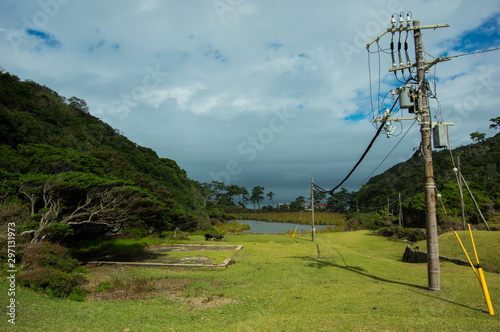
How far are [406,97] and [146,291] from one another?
8.68m

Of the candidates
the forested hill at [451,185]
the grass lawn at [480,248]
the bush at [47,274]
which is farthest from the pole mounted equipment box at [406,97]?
the bush at [47,274]

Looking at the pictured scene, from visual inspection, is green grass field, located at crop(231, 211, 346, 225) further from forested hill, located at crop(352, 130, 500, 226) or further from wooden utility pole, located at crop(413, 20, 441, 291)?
wooden utility pole, located at crop(413, 20, 441, 291)

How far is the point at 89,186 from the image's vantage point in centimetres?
1145

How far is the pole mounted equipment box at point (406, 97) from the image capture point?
7.93 metres

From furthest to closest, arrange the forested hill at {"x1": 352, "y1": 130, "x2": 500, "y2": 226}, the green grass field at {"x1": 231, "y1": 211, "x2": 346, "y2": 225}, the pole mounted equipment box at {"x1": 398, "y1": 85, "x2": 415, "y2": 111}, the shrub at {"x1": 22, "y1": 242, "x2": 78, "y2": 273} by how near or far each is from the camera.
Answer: the green grass field at {"x1": 231, "y1": 211, "x2": 346, "y2": 225} → the forested hill at {"x1": 352, "y1": 130, "x2": 500, "y2": 226} → the shrub at {"x1": 22, "y1": 242, "x2": 78, "y2": 273} → the pole mounted equipment box at {"x1": 398, "y1": 85, "x2": 415, "y2": 111}

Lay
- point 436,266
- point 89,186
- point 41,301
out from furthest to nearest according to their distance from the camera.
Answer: point 89,186 < point 436,266 < point 41,301

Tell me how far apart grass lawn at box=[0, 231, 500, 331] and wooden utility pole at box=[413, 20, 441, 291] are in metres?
0.54

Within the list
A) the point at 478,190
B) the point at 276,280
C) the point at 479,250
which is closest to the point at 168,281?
the point at 276,280

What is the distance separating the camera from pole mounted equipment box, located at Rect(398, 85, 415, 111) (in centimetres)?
793

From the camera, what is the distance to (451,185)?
2581 centimetres

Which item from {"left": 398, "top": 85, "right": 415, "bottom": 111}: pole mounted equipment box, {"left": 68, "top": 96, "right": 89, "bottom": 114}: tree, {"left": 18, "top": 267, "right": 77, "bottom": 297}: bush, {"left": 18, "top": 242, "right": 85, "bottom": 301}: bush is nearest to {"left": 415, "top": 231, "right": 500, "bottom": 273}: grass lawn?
{"left": 398, "top": 85, "right": 415, "bottom": 111}: pole mounted equipment box

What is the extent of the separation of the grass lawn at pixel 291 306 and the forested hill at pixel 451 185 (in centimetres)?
270

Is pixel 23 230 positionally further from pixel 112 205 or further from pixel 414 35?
pixel 414 35

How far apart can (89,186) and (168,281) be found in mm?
5112
